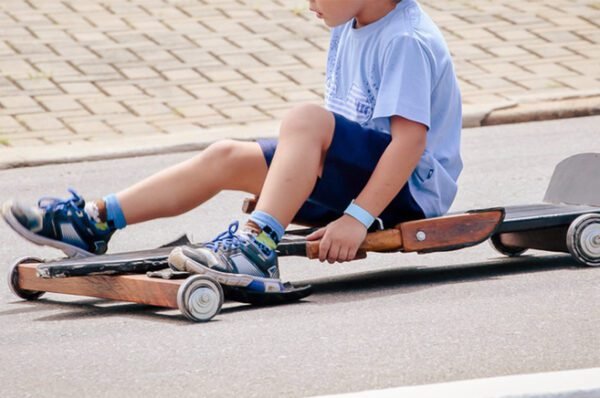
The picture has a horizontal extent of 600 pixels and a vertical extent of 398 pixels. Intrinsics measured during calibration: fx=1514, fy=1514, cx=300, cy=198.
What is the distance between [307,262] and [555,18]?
6736 mm

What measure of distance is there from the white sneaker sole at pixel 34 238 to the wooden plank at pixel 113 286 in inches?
4.1

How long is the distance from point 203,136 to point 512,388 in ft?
18.8

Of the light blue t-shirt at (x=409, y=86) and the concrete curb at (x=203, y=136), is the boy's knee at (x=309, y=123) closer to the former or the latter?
→ the light blue t-shirt at (x=409, y=86)

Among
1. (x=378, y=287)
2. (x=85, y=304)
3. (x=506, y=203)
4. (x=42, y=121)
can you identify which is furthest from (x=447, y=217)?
(x=42, y=121)

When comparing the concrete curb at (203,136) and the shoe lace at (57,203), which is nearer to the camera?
the shoe lace at (57,203)

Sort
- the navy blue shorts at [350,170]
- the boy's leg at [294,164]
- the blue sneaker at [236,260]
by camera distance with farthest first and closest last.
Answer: the navy blue shorts at [350,170] → the boy's leg at [294,164] → the blue sneaker at [236,260]

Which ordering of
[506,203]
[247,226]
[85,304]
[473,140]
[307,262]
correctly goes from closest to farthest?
1. [247,226]
2. [85,304]
3. [307,262]
4. [506,203]
5. [473,140]

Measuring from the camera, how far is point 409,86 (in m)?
4.83

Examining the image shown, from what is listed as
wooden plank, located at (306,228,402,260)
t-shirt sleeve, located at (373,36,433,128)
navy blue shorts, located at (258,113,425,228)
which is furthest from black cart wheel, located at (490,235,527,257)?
t-shirt sleeve, located at (373,36,433,128)

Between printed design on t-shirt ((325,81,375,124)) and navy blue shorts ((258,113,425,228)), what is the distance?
4.6 inches

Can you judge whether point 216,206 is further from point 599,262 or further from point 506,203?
point 599,262

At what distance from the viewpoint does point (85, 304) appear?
16.6 feet

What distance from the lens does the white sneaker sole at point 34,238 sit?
4852 millimetres

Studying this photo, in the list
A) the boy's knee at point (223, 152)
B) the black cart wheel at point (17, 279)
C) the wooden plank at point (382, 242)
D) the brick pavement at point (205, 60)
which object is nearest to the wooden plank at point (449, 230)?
the wooden plank at point (382, 242)
